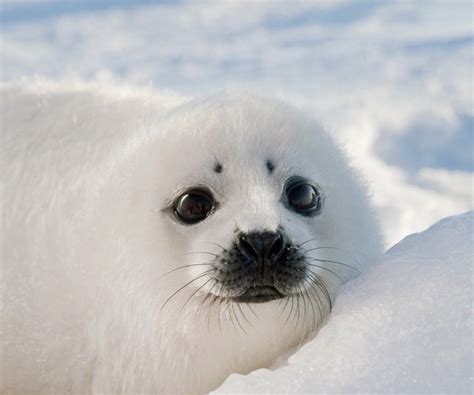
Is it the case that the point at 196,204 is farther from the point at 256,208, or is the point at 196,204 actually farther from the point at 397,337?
the point at 397,337

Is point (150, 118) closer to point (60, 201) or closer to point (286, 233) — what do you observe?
point (60, 201)

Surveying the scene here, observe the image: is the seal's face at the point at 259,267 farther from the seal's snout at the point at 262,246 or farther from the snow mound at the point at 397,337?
the snow mound at the point at 397,337

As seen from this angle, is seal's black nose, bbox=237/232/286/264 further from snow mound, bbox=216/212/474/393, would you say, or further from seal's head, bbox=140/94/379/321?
snow mound, bbox=216/212/474/393

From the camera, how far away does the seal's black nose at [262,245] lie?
323cm

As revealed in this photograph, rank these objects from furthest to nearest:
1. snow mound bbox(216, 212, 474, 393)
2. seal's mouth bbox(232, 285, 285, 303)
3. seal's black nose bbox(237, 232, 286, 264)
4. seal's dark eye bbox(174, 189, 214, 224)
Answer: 1. seal's dark eye bbox(174, 189, 214, 224)
2. seal's mouth bbox(232, 285, 285, 303)
3. seal's black nose bbox(237, 232, 286, 264)
4. snow mound bbox(216, 212, 474, 393)

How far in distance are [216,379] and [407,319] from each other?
1.02 meters

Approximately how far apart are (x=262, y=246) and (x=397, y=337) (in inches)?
24.0

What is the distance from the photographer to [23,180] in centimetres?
461

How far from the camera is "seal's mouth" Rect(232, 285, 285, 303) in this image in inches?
131

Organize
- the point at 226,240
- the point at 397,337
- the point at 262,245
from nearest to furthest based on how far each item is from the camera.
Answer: the point at 397,337 → the point at 262,245 → the point at 226,240

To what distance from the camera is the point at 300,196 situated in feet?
12.0

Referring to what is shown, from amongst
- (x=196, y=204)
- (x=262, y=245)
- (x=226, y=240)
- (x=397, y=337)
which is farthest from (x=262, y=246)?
(x=397, y=337)

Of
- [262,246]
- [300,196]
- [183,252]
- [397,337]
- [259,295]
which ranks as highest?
[300,196]

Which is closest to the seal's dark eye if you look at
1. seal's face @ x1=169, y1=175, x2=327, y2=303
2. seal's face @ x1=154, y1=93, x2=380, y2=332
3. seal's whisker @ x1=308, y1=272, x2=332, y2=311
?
seal's face @ x1=154, y1=93, x2=380, y2=332
